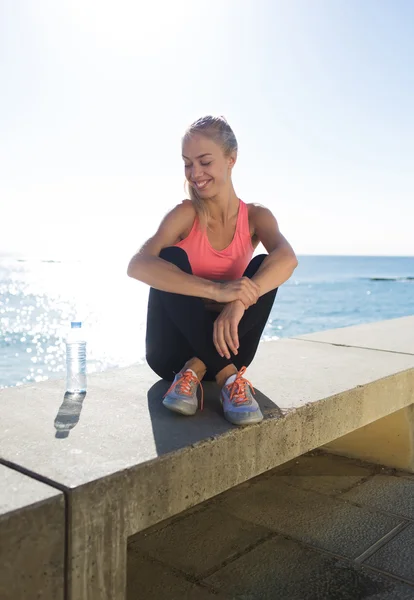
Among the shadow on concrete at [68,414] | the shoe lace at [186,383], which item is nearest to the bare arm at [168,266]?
the shoe lace at [186,383]

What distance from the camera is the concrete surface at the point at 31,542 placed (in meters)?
1.58

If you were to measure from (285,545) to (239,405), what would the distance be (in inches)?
30.7

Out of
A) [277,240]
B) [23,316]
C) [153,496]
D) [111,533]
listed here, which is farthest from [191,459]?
[23,316]

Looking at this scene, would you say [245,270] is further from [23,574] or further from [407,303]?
[407,303]

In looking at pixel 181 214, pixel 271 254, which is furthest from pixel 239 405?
pixel 181 214

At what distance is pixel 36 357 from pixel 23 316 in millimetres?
12887

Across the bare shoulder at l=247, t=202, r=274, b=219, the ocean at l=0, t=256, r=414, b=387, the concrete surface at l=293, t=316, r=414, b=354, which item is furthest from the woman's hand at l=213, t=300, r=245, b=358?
the ocean at l=0, t=256, r=414, b=387

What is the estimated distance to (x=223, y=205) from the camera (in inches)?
125

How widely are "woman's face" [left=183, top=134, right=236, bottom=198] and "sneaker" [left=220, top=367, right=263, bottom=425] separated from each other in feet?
3.25

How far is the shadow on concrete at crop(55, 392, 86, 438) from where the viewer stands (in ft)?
7.66

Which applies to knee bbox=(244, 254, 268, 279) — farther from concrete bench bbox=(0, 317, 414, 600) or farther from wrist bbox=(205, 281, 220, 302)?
concrete bench bbox=(0, 317, 414, 600)

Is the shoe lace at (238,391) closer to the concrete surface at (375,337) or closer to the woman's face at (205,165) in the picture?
the woman's face at (205,165)

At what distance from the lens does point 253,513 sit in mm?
3150

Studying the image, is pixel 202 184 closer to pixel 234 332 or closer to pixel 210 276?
pixel 210 276
